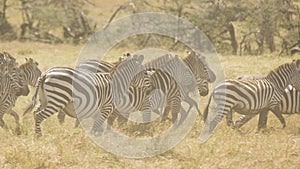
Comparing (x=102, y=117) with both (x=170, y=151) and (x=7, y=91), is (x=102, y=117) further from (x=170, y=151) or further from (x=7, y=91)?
(x=7, y=91)

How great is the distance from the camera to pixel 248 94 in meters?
9.35

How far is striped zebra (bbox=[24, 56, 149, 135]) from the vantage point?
8031 mm

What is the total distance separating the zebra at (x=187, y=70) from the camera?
409 inches

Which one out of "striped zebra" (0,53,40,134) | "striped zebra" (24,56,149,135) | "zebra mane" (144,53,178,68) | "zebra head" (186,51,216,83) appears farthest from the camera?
"zebra head" (186,51,216,83)

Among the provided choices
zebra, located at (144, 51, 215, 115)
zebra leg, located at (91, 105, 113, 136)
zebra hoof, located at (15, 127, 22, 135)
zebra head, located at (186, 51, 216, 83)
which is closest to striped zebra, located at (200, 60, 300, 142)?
zebra, located at (144, 51, 215, 115)

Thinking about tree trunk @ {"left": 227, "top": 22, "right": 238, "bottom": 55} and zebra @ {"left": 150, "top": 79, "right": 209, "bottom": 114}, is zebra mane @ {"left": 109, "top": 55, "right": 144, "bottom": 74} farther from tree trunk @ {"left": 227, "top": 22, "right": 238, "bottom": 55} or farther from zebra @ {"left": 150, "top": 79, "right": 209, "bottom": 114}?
tree trunk @ {"left": 227, "top": 22, "right": 238, "bottom": 55}

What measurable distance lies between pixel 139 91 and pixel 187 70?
5.80 feet

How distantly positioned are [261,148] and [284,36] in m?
19.7

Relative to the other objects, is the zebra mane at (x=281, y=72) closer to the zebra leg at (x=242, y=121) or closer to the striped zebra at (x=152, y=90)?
the zebra leg at (x=242, y=121)

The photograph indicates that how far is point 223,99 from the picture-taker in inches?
363

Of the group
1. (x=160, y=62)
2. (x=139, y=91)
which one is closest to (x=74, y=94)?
(x=139, y=91)

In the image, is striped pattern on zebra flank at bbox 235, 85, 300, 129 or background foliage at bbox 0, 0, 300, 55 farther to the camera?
background foliage at bbox 0, 0, 300, 55

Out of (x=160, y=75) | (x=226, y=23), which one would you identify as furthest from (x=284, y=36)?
(x=160, y=75)

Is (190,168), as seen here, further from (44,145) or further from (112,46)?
(112,46)
